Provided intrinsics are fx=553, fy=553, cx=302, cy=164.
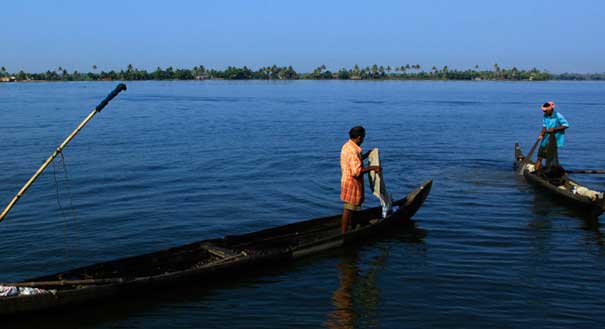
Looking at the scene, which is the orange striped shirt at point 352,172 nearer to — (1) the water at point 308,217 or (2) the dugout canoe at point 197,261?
(2) the dugout canoe at point 197,261

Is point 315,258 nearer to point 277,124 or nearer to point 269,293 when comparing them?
point 269,293

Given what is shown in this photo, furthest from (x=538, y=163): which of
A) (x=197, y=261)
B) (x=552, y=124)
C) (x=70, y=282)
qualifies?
(x=70, y=282)

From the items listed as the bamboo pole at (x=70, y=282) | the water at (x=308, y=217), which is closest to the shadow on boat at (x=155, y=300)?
the water at (x=308, y=217)

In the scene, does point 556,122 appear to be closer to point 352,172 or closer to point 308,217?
point 308,217

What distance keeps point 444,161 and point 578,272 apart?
11741 mm

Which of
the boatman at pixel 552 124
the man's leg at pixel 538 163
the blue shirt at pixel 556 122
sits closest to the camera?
the boatman at pixel 552 124

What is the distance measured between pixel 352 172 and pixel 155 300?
3.73 metres

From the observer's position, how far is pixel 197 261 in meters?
8.98

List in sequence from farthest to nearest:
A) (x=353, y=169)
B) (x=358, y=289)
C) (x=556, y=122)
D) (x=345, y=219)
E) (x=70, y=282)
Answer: (x=556, y=122)
(x=345, y=219)
(x=353, y=169)
(x=358, y=289)
(x=70, y=282)

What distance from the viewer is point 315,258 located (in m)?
9.77

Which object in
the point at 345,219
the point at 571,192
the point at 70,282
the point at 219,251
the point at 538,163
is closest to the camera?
the point at 70,282

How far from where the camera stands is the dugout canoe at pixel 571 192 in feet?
38.4

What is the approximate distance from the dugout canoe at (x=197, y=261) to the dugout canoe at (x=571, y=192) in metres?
3.57

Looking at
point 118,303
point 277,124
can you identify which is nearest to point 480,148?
point 277,124
